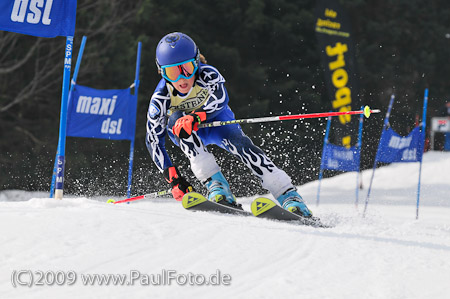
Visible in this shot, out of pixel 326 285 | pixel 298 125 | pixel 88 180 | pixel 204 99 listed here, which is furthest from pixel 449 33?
pixel 326 285

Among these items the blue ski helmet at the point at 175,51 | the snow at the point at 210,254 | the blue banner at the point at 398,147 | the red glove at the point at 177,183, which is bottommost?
the snow at the point at 210,254

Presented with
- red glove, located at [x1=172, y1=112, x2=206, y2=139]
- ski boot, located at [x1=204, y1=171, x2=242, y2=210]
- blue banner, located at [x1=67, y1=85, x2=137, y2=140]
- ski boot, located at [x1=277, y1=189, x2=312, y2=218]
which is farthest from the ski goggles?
blue banner, located at [x1=67, y1=85, x2=137, y2=140]

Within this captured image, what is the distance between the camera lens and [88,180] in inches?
568

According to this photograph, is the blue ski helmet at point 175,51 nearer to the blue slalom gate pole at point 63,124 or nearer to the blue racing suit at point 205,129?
the blue racing suit at point 205,129

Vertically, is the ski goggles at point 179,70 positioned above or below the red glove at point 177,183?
above

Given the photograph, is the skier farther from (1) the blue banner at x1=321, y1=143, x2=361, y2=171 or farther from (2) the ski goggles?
(1) the blue banner at x1=321, y1=143, x2=361, y2=171

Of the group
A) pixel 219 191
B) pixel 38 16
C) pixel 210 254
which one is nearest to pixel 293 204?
pixel 219 191

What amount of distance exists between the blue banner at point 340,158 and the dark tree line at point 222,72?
4870 millimetres

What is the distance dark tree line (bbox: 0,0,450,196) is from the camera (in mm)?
14383

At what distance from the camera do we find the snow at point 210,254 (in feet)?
9.36

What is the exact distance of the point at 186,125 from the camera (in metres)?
4.64

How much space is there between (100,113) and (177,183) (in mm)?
3207

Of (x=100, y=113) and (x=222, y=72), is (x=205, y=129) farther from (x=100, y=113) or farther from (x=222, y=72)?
(x=222, y=72)

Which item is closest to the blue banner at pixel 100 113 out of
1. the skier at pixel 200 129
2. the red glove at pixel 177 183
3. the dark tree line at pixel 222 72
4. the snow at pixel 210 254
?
the skier at pixel 200 129
